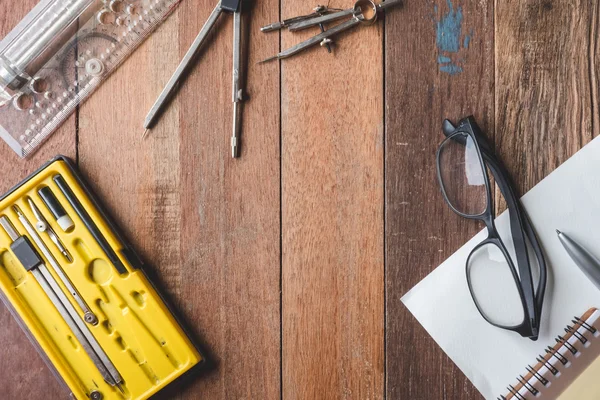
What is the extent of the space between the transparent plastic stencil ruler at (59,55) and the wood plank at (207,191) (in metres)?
0.03

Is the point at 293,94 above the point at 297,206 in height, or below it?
above

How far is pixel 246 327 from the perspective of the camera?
27.3 inches

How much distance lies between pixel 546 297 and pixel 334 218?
0.27 meters

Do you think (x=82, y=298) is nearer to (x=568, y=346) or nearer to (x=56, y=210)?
(x=56, y=210)

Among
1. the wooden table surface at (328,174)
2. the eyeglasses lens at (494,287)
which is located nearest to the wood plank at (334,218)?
the wooden table surface at (328,174)

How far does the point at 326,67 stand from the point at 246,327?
1.12ft

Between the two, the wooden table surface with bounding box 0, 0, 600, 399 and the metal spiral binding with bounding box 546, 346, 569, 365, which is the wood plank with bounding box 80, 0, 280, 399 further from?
the metal spiral binding with bounding box 546, 346, 569, 365

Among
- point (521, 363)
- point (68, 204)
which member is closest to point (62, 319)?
point (68, 204)

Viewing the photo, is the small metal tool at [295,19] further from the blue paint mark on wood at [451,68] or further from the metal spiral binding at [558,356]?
the metal spiral binding at [558,356]

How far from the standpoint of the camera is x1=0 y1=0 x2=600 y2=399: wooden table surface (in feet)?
2.24

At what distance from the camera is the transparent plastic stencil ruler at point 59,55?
705mm

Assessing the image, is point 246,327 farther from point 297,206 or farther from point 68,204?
point 68,204

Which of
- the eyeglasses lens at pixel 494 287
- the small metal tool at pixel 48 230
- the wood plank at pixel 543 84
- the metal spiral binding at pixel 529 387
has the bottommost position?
the metal spiral binding at pixel 529 387

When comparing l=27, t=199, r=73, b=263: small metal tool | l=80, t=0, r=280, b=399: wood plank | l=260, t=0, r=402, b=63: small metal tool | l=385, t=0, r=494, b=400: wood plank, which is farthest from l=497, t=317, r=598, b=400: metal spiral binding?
l=27, t=199, r=73, b=263: small metal tool
